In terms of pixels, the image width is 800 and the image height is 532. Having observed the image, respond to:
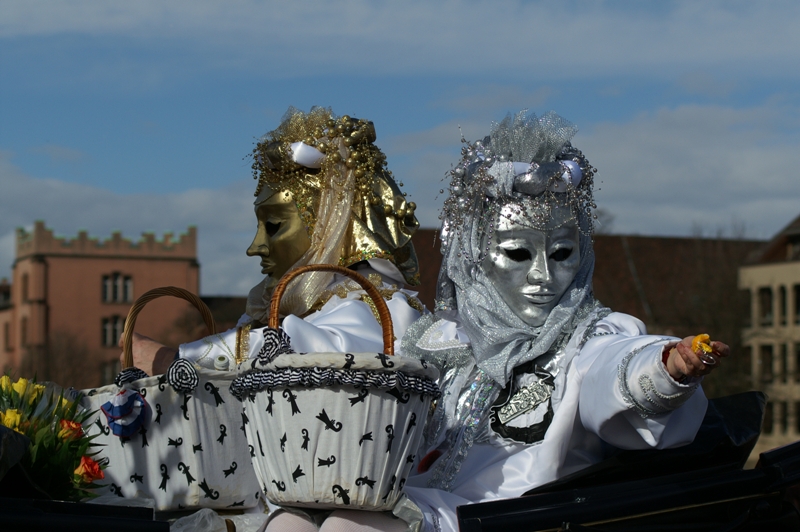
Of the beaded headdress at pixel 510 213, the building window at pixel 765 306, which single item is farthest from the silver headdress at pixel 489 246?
the building window at pixel 765 306

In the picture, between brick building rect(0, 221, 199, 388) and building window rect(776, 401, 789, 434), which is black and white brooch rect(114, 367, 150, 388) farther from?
brick building rect(0, 221, 199, 388)

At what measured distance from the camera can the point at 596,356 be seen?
13.0 ft

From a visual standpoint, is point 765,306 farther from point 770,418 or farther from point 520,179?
point 520,179

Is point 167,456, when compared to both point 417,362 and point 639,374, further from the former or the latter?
point 639,374

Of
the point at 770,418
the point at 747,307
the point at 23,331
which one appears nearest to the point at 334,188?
the point at 747,307

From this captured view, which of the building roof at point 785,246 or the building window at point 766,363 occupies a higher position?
the building roof at point 785,246

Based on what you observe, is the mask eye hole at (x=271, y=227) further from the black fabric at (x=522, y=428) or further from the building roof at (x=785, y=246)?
the building roof at (x=785, y=246)

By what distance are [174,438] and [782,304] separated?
1292 inches

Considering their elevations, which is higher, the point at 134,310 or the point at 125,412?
the point at 134,310

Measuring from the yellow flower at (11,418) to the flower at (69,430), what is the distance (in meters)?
0.12

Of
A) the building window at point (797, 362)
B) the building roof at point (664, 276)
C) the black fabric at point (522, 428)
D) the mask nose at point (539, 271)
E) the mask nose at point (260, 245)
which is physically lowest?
the building window at point (797, 362)

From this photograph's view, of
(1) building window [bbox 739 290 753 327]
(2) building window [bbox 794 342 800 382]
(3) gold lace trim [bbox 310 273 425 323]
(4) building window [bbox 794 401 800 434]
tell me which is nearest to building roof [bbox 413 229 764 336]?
(1) building window [bbox 739 290 753 327]

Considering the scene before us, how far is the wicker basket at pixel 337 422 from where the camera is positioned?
10.9 feet

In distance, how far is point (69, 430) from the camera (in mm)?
3482
